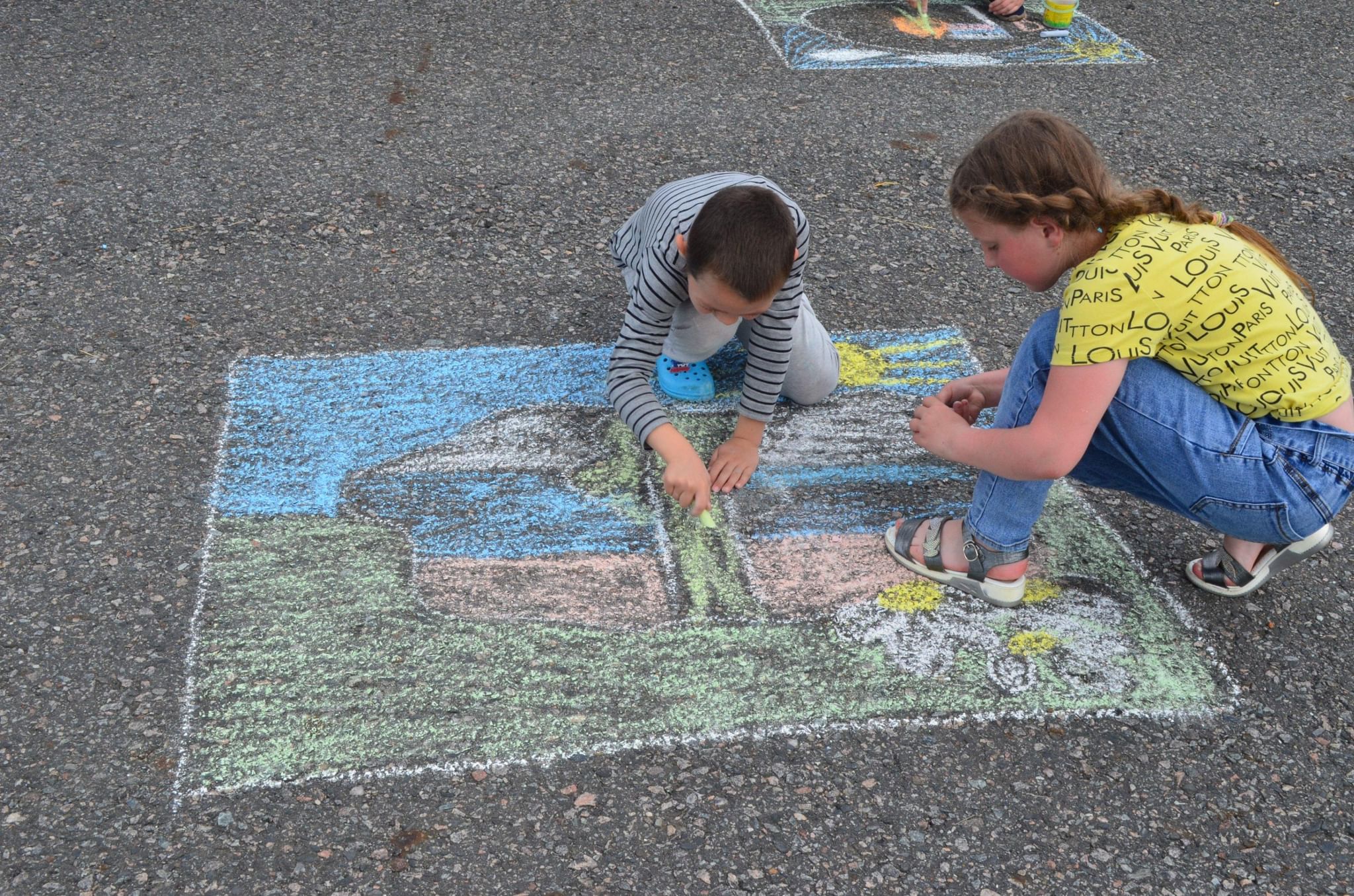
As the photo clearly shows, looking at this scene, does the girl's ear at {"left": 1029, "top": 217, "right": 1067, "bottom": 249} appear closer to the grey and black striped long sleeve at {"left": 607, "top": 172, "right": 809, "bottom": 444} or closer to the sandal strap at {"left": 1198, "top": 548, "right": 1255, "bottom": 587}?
the grey and black striped long sleeve at {"left": 607, "top": 172, "right": 809, "bottom": 444}

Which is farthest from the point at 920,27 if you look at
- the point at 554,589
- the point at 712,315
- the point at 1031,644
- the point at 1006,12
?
the point at 554,589

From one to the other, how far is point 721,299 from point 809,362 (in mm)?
579

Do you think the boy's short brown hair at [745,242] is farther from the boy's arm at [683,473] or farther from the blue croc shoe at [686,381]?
the blue croc shoe at [686,381]

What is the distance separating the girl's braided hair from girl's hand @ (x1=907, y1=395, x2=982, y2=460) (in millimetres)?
393

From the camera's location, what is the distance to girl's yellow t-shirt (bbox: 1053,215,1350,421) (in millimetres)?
1806

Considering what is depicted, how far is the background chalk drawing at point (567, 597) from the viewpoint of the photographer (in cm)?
190

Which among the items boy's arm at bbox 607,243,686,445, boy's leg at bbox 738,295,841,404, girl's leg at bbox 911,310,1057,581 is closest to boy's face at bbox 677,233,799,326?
boy's arm at bbox 607,243,686,445

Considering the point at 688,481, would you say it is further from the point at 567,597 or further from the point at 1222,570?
the point at 1222,570

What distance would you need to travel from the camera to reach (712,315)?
2438 mm

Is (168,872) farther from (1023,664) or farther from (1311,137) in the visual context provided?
(1311,137)

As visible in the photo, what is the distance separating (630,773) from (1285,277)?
1451mm

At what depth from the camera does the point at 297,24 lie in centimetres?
481

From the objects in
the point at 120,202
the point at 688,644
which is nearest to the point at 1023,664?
the point at 688,644

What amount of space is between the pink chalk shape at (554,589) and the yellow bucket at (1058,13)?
4071 millimetres
